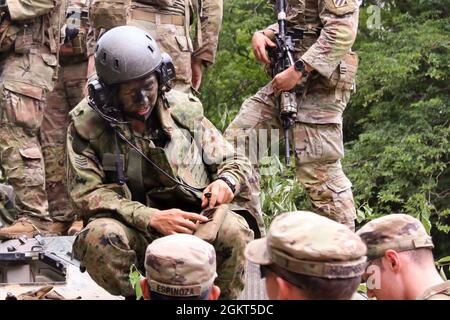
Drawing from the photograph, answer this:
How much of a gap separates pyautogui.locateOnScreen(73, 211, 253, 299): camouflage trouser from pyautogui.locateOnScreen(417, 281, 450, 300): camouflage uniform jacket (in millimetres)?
1569

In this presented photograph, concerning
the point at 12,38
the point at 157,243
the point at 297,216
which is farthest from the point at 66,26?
the point at 297,216

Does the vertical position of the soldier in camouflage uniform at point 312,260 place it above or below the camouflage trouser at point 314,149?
above

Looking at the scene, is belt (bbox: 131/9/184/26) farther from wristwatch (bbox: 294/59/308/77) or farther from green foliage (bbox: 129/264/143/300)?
green foliage (bbox: 129/264/143/300)

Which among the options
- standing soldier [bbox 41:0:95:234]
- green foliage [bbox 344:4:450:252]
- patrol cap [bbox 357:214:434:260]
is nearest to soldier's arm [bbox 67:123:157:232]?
patrol cap [bbox 357:214:434:260]

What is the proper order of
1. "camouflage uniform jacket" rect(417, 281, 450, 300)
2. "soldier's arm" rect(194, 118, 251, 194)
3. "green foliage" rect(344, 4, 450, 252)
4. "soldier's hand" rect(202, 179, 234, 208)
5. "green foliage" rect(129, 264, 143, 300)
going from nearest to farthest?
1. "camouflage uniform jacket" rect(417, 281, 450, 300)
2. "green foliage" rect(129, 264, 143, 300)
3. "soldier's hand" rect(202, 179, 234, 208)
4. "soldier's arm" rect(194, 118, 251, 194)
5. "green foliage" rect(344, 4, 450, 252)

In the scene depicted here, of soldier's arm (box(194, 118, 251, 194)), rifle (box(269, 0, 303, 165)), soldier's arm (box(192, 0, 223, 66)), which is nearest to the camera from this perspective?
soldier's arm (box(194, 118, 251, 194))

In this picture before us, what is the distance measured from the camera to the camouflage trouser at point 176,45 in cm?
794

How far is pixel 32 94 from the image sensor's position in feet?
26.2

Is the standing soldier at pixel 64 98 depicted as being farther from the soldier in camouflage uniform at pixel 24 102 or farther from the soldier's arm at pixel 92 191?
the soldier's arm at pixel 92 191

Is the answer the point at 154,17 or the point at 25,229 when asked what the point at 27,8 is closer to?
the point at 154,17

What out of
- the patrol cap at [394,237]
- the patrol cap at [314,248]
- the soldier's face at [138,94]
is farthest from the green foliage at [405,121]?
the patrol cap at [314,248]

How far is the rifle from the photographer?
7.67 metres

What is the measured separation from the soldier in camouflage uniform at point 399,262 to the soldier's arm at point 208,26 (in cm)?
382
